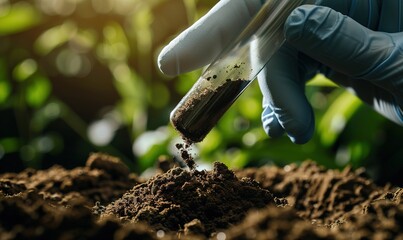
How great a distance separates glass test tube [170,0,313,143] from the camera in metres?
0.85

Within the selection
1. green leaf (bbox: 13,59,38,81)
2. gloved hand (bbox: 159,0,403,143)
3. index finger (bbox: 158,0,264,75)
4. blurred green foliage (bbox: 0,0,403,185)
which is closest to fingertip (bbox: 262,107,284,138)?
gloved hand (bbox: 159,0,403,143)

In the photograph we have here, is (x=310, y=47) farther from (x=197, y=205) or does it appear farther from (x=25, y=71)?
(x=25, y=71)

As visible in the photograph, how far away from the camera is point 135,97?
2.04 metres

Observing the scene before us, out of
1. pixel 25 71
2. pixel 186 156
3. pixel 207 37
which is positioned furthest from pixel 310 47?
pixel 25 71

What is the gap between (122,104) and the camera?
226 cm

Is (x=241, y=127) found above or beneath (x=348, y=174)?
above

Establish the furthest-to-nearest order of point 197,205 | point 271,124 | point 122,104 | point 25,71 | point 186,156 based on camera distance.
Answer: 1. point 122,104
2. point 25,71
3. point 271,124
4. point 186,156
5. point 197,205

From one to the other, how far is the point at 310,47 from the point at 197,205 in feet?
0.96

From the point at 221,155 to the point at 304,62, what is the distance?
693 mm

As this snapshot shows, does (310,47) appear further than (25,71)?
No

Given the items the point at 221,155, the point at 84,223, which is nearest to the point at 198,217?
the point at 84,223

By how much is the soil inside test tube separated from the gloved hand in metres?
0.08

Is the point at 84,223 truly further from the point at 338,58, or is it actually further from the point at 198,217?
the point at 338,58

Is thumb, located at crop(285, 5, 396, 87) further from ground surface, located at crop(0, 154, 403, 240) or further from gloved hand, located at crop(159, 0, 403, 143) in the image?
ground surface, located at crop(0, 154, 403, 240)
